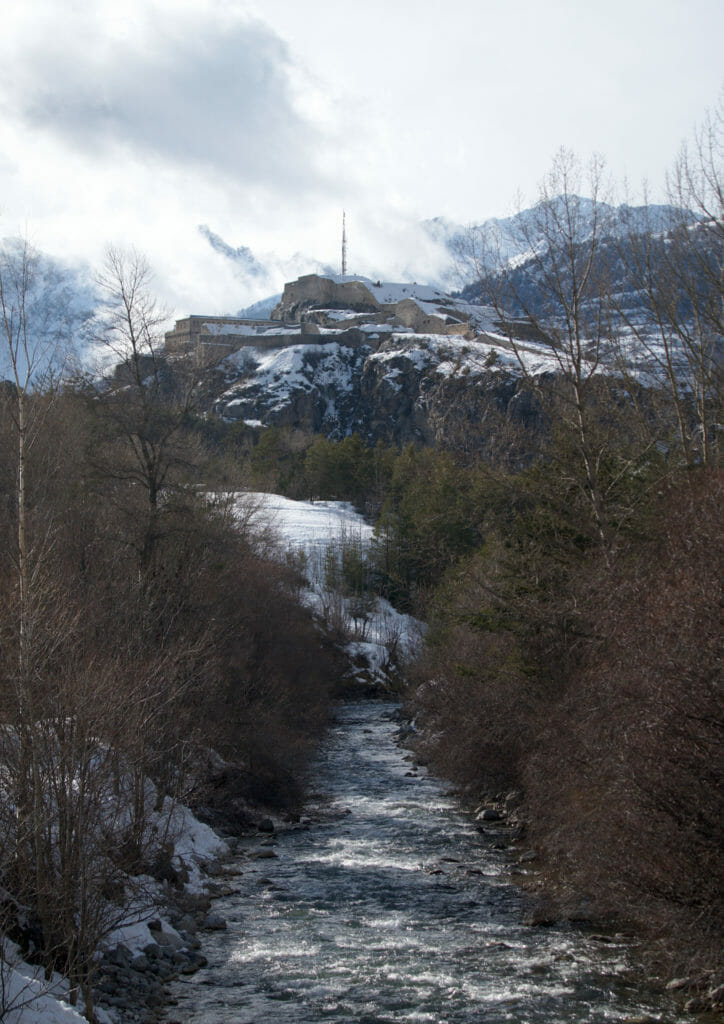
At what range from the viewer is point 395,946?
1421 cm

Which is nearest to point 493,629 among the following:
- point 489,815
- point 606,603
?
point 489,815

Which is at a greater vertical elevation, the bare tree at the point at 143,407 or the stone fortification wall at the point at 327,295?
the stone fortification wall at the point at 327,295

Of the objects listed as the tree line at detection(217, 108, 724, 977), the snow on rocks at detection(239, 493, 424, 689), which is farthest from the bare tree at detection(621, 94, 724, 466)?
the snow on rocks at detection(239, 493, 424, 689)

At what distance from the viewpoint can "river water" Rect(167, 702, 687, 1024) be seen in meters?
11.9

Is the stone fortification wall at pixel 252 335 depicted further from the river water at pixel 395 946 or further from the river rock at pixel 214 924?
the river rock at pixel 214 924

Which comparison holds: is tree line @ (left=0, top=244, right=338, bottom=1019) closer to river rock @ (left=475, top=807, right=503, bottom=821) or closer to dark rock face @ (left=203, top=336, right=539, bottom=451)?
river rock @ (left=475, top=807, right=503, bottom=821)

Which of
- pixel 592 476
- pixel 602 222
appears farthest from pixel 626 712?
pixel 602 222

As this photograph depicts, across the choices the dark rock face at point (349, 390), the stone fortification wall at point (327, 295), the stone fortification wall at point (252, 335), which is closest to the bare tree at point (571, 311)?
the dark rock face at point (349, 390)

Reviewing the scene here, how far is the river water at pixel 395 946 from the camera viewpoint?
1193 cm

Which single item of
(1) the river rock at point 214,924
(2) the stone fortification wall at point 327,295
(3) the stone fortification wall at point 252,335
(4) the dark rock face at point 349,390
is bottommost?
(1) the river rock at point 214,924

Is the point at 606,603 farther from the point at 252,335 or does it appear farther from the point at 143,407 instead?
the point at 252,335

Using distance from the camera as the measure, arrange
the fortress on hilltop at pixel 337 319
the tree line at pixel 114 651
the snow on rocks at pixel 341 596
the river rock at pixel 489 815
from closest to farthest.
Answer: the tree line at pixel 114 651, the river rock at pixel 489 815, the snow on rocks at pixel 341 596, the fortress on hilltop at pixel 337 319

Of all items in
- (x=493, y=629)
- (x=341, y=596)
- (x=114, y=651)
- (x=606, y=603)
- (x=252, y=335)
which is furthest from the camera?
(x=252, y=335)

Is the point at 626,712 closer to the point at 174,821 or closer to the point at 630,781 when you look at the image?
the point at 630,781
